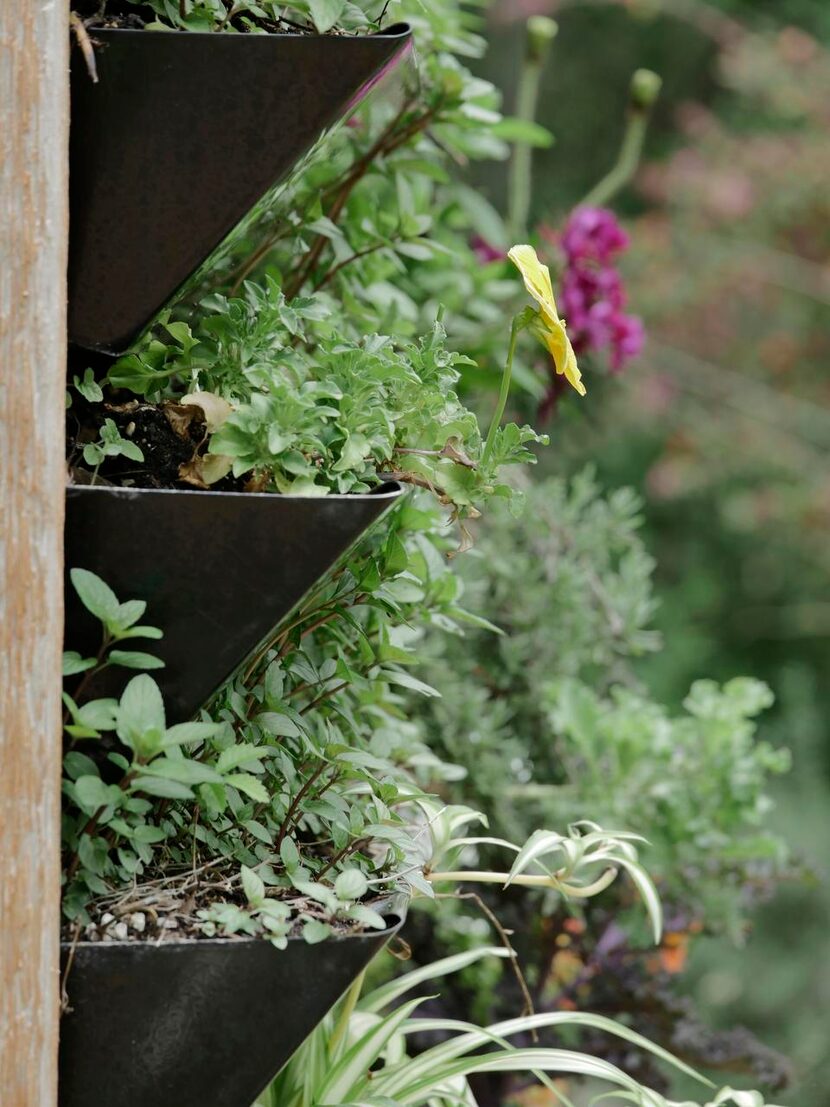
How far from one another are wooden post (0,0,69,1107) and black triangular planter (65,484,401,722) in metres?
0.03

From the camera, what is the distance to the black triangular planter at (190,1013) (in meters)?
0.61

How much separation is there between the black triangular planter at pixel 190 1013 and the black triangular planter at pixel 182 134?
1.19 feet

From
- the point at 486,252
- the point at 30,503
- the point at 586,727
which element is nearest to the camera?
the point at 30,503

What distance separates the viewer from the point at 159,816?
0.69 metres

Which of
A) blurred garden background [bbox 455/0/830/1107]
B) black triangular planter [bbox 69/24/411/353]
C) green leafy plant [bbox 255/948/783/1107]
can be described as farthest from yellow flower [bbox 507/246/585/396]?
blurred garden background [bbox 455/0/830/1107]

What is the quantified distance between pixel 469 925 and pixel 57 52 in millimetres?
1051

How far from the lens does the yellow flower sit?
70 cm

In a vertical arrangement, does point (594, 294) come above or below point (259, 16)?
below

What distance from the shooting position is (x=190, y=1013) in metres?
0.62

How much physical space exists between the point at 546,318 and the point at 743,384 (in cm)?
381

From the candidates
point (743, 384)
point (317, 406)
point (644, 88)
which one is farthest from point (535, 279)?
point (743, 384)

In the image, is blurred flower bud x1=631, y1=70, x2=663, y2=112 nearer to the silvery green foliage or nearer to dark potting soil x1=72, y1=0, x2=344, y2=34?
the silvery green foliage

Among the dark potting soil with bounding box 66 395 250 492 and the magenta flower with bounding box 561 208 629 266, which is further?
the magenta flower with bounding box 561 208 629 266

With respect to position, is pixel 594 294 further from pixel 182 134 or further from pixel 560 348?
pixel 182 134
